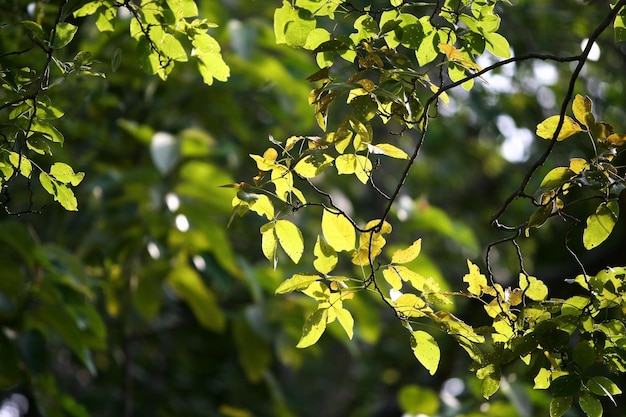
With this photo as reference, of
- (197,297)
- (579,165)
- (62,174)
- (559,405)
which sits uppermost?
(579,165)

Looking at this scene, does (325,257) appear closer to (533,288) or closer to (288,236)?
(288,236)

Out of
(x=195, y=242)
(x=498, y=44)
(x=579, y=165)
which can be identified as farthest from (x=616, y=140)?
(x=195, y=242)

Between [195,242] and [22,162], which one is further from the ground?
[22,162]

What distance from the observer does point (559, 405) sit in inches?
35.2

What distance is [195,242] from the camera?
231 cm

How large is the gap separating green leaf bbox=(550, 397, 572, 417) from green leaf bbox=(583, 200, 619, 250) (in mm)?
173

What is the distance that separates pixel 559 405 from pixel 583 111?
0.33 m

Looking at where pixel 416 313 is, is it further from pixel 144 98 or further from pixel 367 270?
pixel 144 98

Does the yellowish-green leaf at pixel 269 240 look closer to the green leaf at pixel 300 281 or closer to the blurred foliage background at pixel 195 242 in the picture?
the green leaf at pixel 300 281

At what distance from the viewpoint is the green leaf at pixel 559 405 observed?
890 millimetres

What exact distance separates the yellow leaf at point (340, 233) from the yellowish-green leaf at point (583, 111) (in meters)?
0.28

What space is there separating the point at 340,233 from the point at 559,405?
314mm

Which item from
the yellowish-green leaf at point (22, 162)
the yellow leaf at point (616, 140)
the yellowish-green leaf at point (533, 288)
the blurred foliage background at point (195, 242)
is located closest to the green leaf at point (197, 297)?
the blurred foliage background at point (195, 242)

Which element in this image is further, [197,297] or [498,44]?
[197,297]
